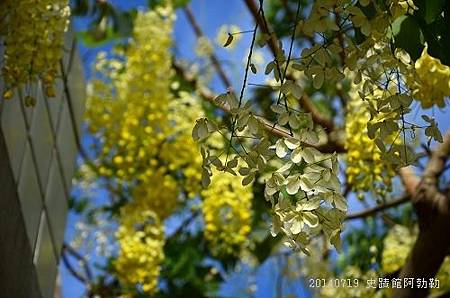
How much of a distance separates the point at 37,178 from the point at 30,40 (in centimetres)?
77

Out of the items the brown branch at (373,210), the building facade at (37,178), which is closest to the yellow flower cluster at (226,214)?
the brown branch at (373,210)

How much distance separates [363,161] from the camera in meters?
3.65

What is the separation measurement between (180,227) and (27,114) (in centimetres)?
258

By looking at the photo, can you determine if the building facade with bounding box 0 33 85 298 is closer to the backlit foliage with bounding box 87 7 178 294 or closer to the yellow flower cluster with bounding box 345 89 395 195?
the backlit foliage with bounding box 87 7 178 294

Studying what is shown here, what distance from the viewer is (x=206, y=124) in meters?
1.90

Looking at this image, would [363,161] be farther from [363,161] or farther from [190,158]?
[190,158]

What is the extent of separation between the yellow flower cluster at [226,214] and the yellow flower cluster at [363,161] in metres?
1.06

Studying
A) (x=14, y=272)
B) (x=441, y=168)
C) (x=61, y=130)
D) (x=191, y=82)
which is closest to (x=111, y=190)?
(x=191, y=82)

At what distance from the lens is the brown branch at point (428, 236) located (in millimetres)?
3271

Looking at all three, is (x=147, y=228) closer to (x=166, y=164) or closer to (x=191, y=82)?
(x=166, y=164)

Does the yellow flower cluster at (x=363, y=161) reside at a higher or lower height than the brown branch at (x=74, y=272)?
lower

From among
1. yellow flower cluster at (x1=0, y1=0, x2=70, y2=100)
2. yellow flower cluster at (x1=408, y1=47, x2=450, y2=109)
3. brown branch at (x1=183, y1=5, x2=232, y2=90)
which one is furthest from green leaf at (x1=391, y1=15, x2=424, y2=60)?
brown branch at (x1=183, y1=5, x2=232, y2=90)

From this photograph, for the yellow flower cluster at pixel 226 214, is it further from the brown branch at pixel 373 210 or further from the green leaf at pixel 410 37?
the green leaf at pixel 410 37

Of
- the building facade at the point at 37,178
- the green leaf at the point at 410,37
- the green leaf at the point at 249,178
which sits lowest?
the green leaf at the point at 249,178
